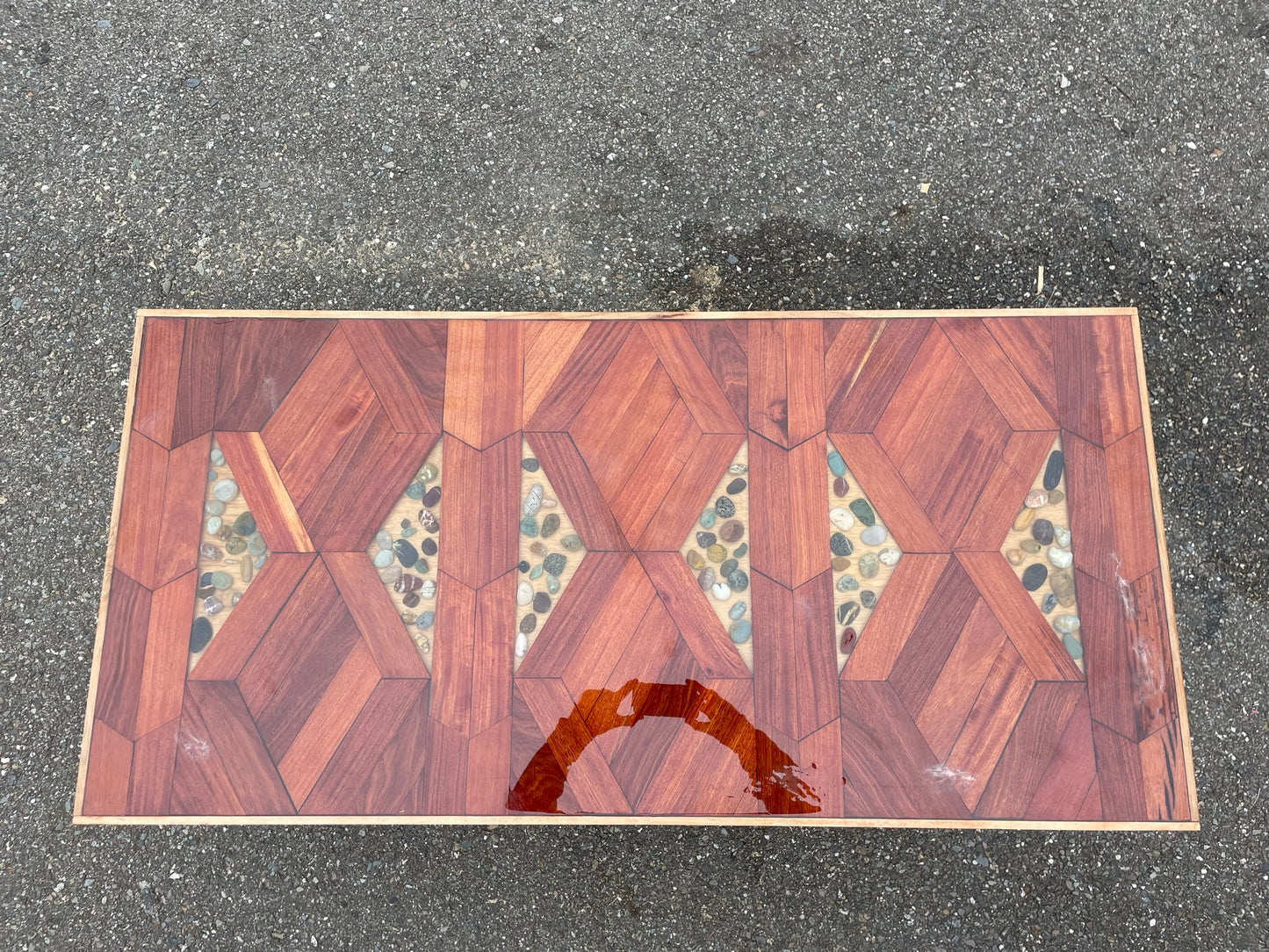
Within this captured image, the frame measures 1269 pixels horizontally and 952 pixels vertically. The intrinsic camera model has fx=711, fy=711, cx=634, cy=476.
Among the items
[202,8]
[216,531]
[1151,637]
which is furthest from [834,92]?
[216,531]

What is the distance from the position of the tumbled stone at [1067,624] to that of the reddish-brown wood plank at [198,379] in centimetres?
184

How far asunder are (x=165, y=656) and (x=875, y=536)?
1.49m

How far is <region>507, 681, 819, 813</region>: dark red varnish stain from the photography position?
141 centimetres

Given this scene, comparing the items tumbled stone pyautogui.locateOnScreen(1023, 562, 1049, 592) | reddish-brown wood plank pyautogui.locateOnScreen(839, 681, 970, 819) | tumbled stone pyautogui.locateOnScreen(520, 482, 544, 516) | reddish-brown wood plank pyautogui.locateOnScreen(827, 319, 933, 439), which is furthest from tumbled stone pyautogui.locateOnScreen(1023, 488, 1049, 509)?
tumbled stone pyautogui.locateOnScreen(520, 482, 544, 516)

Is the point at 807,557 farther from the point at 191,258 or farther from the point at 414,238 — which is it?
the point at 191,258

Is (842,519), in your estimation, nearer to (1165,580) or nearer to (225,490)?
(1165,580)

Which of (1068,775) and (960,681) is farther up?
(960,681)

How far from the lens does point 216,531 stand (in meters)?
1.50

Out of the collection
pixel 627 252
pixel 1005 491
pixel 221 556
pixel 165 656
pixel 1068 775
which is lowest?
pixel 1068 775

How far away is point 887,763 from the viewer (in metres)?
1.43

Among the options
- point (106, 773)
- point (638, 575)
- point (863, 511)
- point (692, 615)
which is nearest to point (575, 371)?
point (638, 575)

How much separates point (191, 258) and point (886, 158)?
5.76 feet

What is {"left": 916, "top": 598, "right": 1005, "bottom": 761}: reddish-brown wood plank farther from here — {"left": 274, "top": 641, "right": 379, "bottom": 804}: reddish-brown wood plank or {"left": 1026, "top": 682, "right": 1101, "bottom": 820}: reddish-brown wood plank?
{"left": 274, "top": 641, "right": 379, "bottom": 804}: reddish-brown wood plank

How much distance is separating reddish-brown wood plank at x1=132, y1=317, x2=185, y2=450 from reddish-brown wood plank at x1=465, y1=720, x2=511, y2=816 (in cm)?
93
